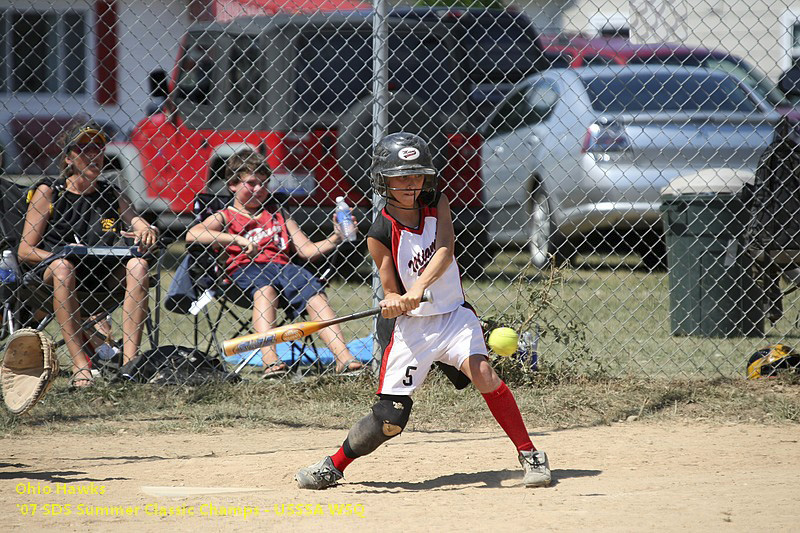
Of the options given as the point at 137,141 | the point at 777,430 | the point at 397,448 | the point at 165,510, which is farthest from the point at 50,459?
the point at 137,141

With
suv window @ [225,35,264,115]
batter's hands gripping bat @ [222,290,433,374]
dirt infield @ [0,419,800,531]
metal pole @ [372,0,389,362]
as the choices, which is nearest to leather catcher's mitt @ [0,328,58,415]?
dirt infield @ [0,419,800,531]

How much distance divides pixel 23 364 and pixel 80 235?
1.85 metres

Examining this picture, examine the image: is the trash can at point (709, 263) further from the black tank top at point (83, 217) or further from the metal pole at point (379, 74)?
the black tank top at point (83, 217)

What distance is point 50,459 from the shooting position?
442 centimetres

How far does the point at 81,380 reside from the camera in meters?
5.57

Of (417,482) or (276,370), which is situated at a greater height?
(417,482)

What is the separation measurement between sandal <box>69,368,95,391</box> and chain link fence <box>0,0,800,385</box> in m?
0.01

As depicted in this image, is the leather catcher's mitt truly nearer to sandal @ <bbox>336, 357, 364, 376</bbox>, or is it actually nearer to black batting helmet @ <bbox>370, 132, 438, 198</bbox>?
black batting helmet @ <bbox>370, 132, 438, 198</bbox>

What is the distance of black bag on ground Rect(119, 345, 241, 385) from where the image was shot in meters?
5.61

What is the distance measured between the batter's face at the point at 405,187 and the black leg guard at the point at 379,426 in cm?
82

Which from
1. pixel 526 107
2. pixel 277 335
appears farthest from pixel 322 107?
pixel 277 335

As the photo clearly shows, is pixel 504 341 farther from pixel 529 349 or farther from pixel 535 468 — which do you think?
pixel 529 349

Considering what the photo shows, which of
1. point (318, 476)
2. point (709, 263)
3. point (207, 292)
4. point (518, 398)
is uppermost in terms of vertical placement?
point (709, 263)

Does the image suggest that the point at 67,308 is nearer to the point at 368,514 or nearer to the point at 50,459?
the point at 50,459
